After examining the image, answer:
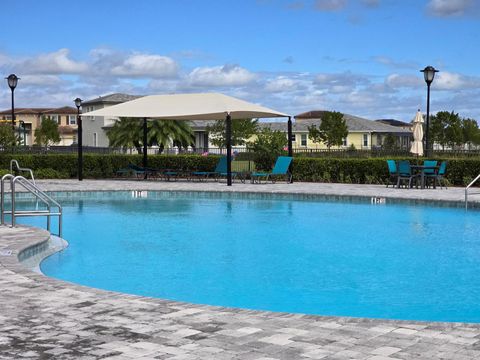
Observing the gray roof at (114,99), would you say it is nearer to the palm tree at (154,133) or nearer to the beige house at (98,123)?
the beige house at (98,123)

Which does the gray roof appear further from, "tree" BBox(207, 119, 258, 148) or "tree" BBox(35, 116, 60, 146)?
"tree" BBox(207, 119, 258, 148)

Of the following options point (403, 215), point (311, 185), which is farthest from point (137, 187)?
point (403, 215)

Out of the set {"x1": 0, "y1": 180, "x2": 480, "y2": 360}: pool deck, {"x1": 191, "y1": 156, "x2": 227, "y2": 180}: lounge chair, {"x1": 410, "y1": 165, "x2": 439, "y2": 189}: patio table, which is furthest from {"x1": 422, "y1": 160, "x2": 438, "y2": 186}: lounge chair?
{"x1": 0, "y1": 180, "x2": 480, "y2": 360}: pool deck

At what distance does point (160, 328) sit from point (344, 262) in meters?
5.63

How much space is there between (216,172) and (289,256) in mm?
12967

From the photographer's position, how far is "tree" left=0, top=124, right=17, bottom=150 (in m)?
27.9

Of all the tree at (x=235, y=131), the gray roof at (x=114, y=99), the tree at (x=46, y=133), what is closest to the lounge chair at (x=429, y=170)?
the tree at (x=235, y=131)

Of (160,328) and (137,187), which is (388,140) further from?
(160,328)

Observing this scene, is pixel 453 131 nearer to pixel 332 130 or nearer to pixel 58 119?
pixel 332 130

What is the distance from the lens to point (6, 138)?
2794 centimetres

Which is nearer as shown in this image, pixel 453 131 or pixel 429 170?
pixel 429 170

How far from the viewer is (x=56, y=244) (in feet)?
37.5

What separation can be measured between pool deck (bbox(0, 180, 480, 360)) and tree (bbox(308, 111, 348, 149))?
65.9 metres

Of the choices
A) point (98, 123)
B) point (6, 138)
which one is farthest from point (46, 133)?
point (6, 138)
